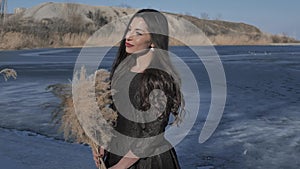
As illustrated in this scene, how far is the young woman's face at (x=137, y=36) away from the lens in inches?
96.8

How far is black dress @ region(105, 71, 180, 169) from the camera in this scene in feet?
7.68

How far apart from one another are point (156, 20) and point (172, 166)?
827mm

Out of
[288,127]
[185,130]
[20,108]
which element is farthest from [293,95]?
[20,108]

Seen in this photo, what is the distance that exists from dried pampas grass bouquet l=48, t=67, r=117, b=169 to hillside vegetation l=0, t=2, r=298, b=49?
1.59 ft

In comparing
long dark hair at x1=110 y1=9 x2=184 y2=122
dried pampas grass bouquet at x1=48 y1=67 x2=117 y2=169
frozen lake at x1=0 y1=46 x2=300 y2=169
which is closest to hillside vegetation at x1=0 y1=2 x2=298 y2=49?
long dark hair at x1=110 y1=9 x2=184 y2=122

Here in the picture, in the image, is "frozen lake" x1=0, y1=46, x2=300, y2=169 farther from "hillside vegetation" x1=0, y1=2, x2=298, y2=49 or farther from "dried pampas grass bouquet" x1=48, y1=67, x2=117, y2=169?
"hillside vegetation" x1=0, y1=2, x2=298, y2=49

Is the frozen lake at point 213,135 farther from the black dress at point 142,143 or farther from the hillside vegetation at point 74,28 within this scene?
the hillside vegetation at point 74,28

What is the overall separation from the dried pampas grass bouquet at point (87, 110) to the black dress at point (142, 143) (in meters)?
0.07

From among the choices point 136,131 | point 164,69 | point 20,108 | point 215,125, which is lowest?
point 20,108

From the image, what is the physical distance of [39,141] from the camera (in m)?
6.52

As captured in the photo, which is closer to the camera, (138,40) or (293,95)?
(138,40)

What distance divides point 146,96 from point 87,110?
0.32 m

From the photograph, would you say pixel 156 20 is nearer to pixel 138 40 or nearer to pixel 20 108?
pixel 138 40

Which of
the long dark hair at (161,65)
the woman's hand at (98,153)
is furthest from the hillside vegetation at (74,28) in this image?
the woman's hand at (98,153)
